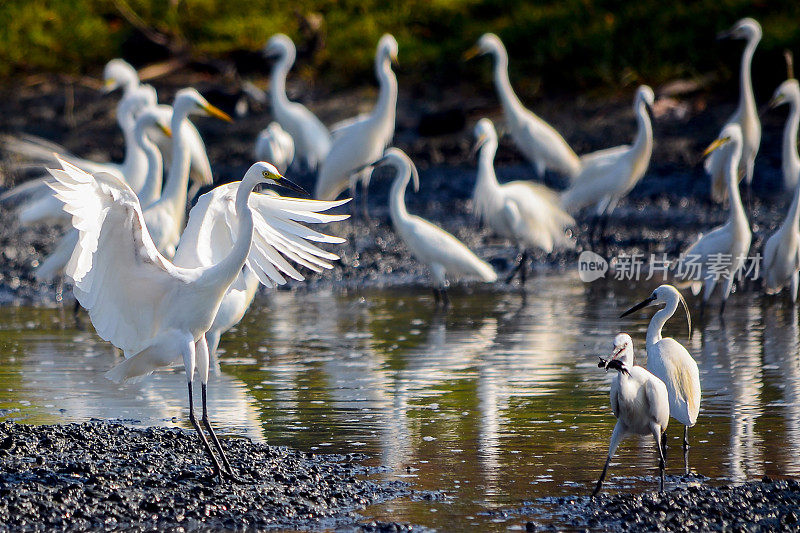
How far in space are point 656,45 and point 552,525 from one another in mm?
13985

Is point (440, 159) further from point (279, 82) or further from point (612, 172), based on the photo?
point (612, 172)

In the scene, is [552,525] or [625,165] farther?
[625,165]

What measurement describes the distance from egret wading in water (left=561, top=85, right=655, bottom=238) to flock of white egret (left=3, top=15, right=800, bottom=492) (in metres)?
0.02

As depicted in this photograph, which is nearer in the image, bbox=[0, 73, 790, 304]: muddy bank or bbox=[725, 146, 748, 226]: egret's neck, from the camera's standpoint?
bbox=[725, 146, 748, 226]: egret's neck

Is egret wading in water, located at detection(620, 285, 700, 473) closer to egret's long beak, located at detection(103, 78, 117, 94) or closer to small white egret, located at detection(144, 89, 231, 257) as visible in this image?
small white egret, located at detection(144, 89, 231, 257)

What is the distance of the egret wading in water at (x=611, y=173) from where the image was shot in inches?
495

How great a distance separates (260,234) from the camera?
612 centimetres

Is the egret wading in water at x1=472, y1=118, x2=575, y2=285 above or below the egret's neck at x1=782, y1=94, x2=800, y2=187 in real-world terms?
below

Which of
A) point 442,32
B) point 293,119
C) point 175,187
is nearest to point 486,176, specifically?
point 175,187

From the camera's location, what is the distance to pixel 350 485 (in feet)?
17.1

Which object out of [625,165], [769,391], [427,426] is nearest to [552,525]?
[427,426]

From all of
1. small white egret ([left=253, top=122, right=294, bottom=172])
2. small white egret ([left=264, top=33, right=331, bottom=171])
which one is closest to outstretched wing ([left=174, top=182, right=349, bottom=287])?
small white egret ([left=253, top=122, right=294, bottom=172])

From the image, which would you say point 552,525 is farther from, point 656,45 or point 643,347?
point 656,45

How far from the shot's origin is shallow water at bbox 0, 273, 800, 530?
18.0 ft
